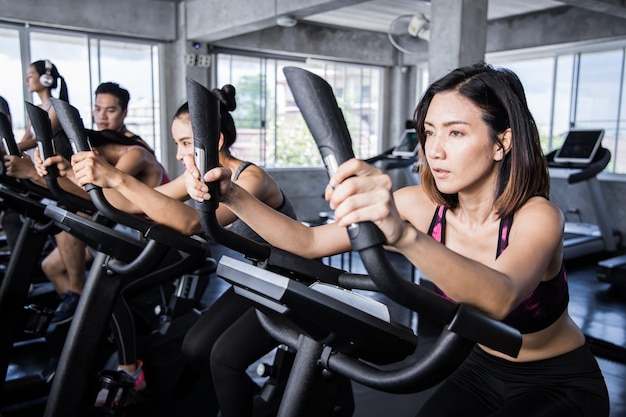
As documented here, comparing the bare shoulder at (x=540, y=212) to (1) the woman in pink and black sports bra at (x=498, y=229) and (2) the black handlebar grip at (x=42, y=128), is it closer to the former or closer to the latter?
(1) the woman in pink and black sports bra at (x=498, y=229)

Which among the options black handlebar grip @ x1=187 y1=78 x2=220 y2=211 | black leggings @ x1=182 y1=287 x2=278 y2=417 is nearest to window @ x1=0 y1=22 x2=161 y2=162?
black leggings @ x1=182 y1=287 x2=278 y2=417

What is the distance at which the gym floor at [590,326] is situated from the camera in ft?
8.15

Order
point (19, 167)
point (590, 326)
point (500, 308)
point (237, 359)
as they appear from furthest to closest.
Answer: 1. point (590, 326)
2. point (19, 167)
3. point (237, 359)
4. point (500, 308)

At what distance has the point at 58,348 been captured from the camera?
118 inches

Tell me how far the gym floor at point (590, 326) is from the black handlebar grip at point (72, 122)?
1.62 metres

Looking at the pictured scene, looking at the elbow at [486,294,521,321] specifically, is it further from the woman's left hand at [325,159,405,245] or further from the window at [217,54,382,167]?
the window at [217,54,382,167]

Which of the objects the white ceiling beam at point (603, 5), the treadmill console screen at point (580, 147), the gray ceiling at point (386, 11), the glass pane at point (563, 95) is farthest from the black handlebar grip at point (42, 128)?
the glass pane at point (563, 95)

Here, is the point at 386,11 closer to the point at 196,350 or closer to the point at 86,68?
the point at 86,68

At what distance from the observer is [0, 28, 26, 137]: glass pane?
6.01 m

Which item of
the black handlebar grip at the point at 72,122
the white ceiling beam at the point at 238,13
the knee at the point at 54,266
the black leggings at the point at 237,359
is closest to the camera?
the black handlebar grip at the point at 72,122

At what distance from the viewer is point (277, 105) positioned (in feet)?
27.4

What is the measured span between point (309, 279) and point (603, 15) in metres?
6.90

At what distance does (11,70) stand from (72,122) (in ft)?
18.0

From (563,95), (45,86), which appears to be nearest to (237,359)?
(45,86)
